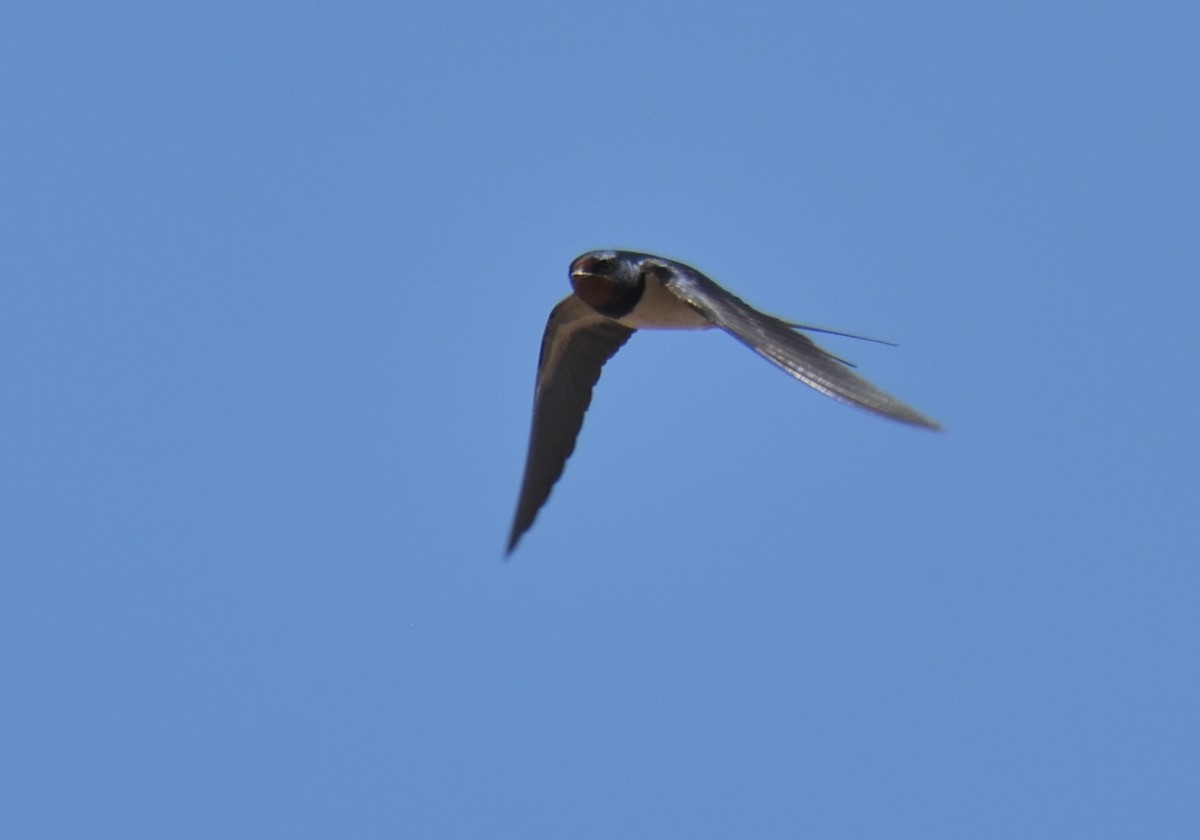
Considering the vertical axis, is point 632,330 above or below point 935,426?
above

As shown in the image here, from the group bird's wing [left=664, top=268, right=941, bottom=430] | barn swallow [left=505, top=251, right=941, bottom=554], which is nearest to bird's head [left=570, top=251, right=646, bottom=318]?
barn swallow [left=505, top=251, right=941, bottom=554]

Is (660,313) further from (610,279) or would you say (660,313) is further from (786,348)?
(786,348)

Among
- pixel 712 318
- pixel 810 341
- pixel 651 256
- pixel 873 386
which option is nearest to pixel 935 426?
pixel 873 386

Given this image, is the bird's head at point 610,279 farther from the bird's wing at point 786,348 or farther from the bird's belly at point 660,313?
the bird's wing at point 786,348

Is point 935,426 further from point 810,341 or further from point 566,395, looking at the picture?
point 566,395

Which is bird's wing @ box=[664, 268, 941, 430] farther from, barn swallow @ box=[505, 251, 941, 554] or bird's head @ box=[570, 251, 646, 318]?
bird's head @ box=[570, 251, 646, 318]

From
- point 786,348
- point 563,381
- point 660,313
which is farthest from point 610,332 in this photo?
point 786,348
